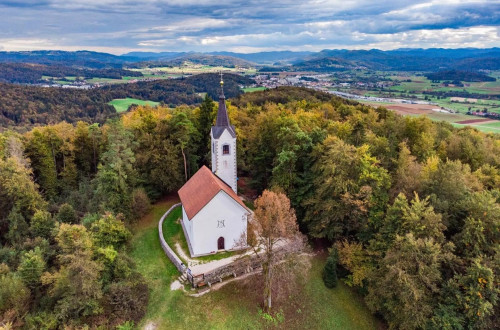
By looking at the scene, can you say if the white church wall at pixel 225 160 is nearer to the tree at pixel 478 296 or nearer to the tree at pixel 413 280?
the tree at pixel 413 280

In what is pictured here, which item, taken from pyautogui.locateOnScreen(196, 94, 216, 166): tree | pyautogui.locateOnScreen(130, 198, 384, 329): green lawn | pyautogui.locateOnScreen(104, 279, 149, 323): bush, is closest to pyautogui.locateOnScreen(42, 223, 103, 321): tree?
pyautogui.locateOnScreen(104, 279, 149, 323): bush

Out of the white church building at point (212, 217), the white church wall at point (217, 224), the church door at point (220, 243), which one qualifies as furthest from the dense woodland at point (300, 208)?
the church door at point (220, 243)

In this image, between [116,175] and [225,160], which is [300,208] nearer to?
[225,160]

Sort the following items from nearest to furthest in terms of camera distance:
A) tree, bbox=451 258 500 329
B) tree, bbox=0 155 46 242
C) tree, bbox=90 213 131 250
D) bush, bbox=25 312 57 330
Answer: tree, bbox=451 258 500 329
bush, bbox=25 312 57 330
tree, bbox=90 213 131 250
tree, bbox=0 155 46 242

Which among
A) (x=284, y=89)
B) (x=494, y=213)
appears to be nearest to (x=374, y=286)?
(x=494, y=213)

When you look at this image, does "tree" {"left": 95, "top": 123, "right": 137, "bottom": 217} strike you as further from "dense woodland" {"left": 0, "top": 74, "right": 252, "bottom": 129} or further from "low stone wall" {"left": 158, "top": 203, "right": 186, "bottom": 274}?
"dense woodland" {"left": 0, "top": 74, "right": 252, "bottom": 129}


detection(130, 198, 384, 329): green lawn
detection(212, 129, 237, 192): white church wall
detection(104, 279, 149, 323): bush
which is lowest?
detection(130, 198, 384, 329): green lawn

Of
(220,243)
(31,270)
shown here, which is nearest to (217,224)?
(220,243)
